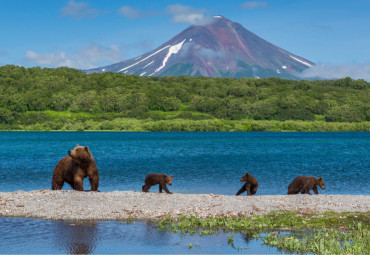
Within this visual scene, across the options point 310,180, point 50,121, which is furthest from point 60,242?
point 50,121

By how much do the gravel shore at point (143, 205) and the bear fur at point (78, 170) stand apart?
803mm

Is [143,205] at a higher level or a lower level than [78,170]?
lower

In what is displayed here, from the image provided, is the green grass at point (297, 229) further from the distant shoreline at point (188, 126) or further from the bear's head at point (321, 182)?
the distant shoreline at point (188, 126)

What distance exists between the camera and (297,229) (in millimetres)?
13672

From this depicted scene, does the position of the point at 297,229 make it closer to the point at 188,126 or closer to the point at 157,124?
the point at 188,126

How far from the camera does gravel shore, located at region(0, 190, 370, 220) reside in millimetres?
15672

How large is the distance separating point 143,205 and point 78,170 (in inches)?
140

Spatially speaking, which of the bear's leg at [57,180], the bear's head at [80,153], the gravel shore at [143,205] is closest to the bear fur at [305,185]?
the gravel shore at [143,205]

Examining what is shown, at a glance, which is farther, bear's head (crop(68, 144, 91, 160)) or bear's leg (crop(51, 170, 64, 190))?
bear's leg (crop(51, 170, 64, 190))

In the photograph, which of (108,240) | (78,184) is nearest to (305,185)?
(78,184)

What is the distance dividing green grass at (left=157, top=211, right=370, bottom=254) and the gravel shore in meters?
0.99

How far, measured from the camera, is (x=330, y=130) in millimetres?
193375

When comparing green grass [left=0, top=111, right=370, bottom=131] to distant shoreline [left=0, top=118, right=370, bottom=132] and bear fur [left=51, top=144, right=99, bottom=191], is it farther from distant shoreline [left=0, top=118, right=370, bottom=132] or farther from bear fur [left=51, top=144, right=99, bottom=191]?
bear fur [left=51, top=144, right=99, bottom=191]

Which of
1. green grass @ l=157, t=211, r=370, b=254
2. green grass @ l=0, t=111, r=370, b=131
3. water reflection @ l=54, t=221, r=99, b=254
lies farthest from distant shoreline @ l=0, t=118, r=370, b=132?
water reflection @ l=54, t=221, r=99, b=254
